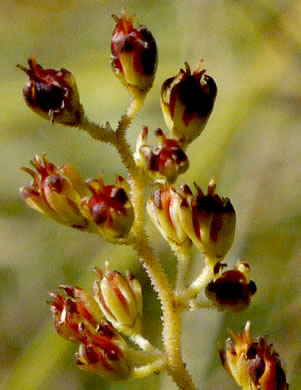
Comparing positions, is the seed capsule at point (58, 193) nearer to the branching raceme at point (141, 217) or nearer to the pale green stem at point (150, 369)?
the branching raceme at point (141, 217)

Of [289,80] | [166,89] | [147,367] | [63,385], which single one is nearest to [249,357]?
[147,367]

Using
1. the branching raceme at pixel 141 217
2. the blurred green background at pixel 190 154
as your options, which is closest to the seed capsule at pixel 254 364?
the branching raceme at pixel 141 217

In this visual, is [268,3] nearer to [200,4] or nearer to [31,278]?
[200,4]

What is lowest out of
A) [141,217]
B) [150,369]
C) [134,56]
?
[150,369]

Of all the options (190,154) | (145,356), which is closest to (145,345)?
(145,356)

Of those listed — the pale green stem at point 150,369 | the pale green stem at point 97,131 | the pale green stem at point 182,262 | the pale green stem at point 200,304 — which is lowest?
the pale green stem at point 150,369

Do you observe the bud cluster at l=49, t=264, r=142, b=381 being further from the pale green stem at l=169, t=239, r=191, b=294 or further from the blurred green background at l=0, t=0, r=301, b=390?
the blurred green background at l=0, t=0, r=301, b=390

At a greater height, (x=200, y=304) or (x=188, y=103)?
(x=188, y=103)

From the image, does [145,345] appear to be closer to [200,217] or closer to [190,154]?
[200,217]
